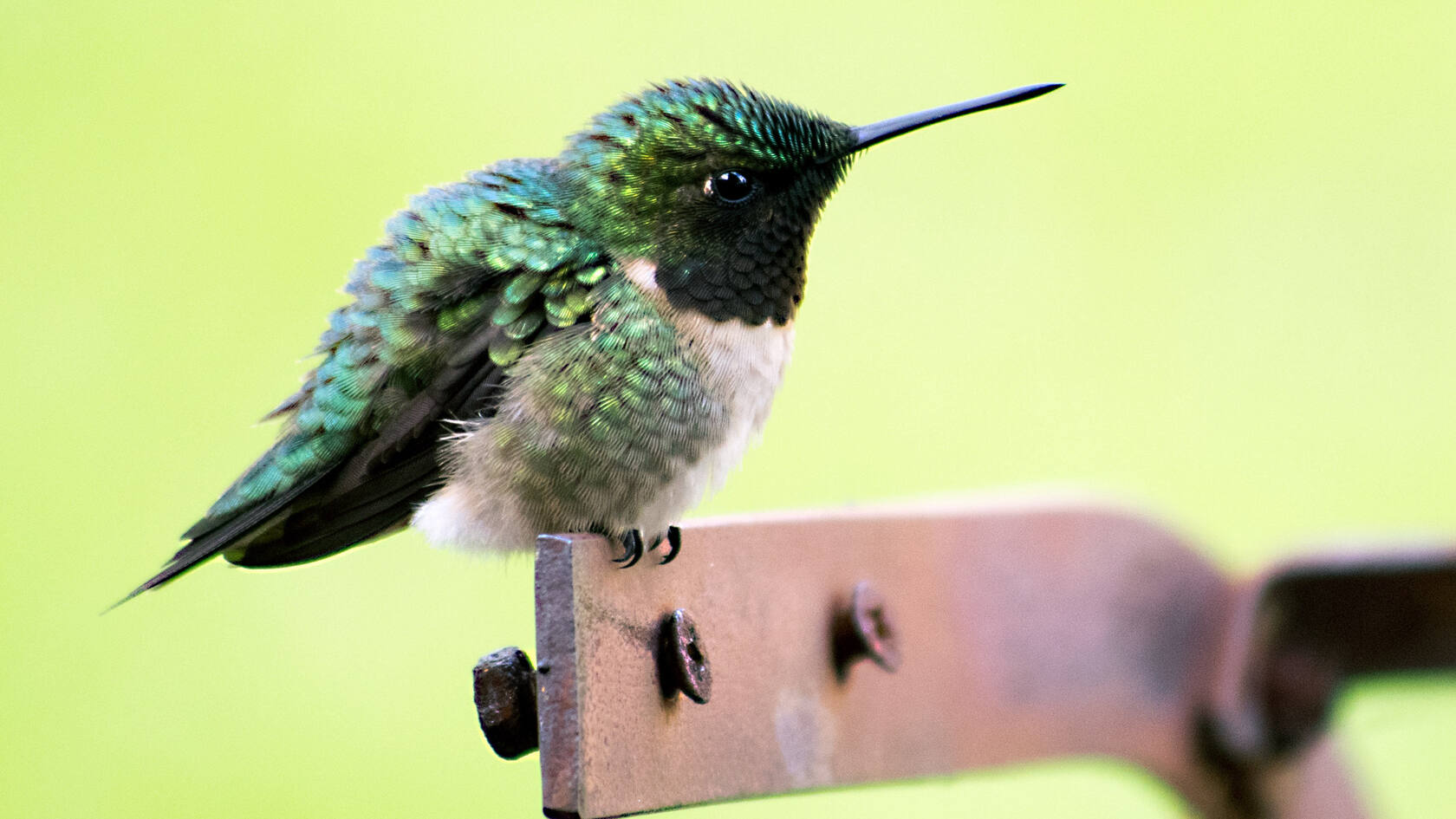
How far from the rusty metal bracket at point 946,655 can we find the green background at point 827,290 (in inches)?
12.2

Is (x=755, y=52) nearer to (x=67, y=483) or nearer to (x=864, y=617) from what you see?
(x=67, y=483)

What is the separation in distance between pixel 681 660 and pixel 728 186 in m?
1.15

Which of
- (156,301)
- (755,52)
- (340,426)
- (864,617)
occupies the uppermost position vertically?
(755,52)

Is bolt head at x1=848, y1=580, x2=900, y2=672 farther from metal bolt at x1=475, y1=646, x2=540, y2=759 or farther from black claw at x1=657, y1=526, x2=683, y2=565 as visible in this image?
metal bolt at x1=475, y1=646, x2=540, y2=759

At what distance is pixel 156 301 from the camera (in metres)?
5.63

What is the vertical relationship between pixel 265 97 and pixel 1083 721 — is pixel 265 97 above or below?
Answer: above

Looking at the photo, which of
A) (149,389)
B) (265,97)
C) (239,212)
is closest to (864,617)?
(149,389)

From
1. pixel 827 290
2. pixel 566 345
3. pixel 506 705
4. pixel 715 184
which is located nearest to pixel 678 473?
pixel 566 345

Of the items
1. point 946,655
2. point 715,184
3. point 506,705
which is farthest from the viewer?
point 946,655

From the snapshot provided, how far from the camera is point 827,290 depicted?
6.75 metres

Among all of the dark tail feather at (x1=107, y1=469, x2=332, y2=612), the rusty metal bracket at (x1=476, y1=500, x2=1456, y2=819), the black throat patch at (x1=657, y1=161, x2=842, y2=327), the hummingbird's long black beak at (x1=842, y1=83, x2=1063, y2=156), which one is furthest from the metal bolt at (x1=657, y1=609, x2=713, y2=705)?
the hummingbird's long black beak at (x1=842, y1=83, x2=1063, y2=156)

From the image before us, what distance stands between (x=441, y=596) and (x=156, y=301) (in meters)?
1.49

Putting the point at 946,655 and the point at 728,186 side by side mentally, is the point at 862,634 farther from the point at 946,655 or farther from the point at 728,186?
the point at 728,186

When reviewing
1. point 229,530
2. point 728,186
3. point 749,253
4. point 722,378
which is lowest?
point 229,530
